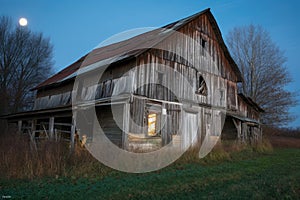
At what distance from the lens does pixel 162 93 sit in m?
12.6

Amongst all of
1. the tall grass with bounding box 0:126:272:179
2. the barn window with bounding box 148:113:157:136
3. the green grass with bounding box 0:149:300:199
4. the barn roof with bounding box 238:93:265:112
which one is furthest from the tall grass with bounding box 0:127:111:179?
the barn roof with bounding box 238:93:265:112

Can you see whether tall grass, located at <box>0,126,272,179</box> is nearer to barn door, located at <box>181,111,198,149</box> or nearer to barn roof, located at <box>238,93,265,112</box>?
barn door, located at <box>181,111,198,149</box>

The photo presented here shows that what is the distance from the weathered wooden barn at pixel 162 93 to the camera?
11.3 metres

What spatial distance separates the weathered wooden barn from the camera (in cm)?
1129

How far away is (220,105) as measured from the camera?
53.8 feet

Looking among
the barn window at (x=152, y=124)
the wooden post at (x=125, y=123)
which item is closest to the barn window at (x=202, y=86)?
the barn window at (x=152, y=124)

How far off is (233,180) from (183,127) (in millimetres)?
6467

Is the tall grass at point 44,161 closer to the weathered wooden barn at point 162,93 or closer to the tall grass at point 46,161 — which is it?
the tall grass at point 46,161

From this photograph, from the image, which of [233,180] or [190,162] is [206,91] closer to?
[190,162]

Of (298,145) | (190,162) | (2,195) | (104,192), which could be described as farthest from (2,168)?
(298,145)

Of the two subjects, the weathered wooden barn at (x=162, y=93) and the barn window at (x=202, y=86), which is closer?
the weathered wooden barn at (x=162, y=93)

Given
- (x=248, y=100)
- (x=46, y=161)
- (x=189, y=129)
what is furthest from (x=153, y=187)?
(x=248, y=100)

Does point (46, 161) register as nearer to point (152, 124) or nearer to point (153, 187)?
point (153, 187)

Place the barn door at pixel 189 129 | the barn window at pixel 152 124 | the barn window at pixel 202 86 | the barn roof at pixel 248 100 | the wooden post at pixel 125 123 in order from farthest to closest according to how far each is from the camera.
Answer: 1. the barn roof at pixel 248 100
2. the barn window at pixel 202 86
3. the barn door at pixel 189 129
4. the barn window at pixel 152 124
5. the wooden post at pixel 125 123
